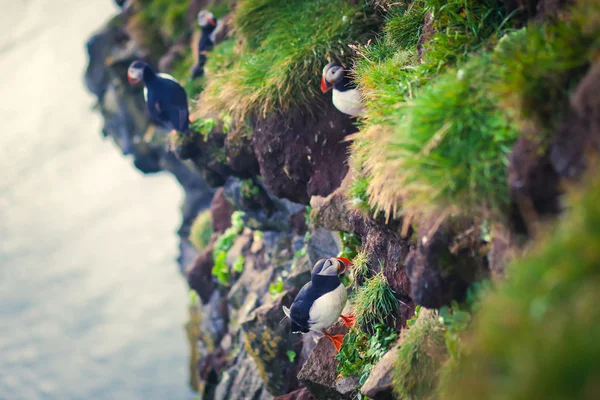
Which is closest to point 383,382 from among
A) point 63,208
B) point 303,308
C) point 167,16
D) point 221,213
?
point 303,308

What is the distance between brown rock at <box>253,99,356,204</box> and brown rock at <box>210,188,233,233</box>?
8.80 ft

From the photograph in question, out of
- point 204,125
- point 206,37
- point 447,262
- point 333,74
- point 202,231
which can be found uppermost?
point 333,74

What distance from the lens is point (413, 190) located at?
2.43m

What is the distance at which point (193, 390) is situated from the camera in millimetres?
9234

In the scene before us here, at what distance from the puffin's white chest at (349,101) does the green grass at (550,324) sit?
87.5 inches

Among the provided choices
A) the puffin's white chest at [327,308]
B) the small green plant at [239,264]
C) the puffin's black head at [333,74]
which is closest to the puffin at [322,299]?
the puffin's white chest at [327,308]

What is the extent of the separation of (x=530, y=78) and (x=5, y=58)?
44.3ft

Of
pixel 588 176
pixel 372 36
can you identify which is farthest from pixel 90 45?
pixel 588 176

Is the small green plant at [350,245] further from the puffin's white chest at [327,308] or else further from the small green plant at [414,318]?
the small green plant at [414,318]

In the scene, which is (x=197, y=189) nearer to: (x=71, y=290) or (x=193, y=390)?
(x=193, y=390)

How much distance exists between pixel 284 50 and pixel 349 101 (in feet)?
4.45

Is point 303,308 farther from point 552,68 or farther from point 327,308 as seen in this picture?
point 552,68

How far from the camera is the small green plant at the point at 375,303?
11.8ft

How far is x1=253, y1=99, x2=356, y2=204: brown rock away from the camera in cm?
449
